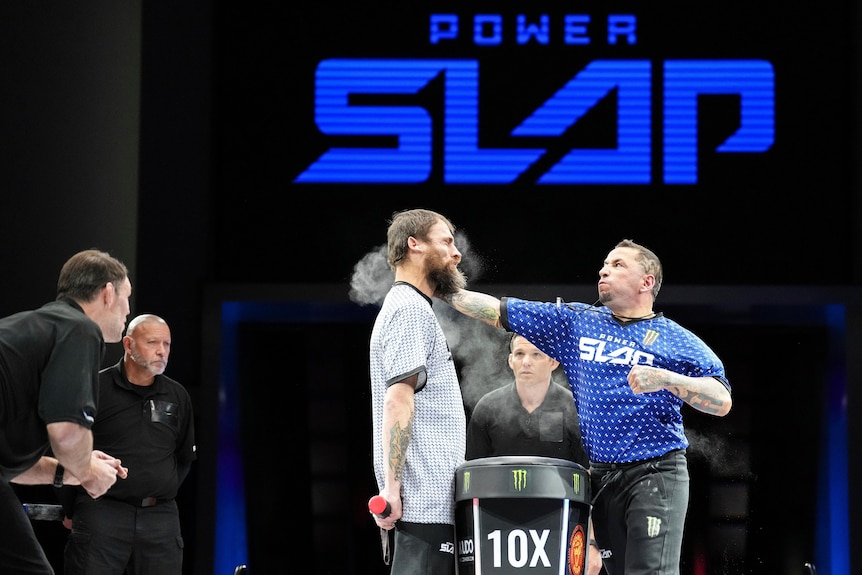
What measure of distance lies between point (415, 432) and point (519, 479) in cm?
Answer: 33

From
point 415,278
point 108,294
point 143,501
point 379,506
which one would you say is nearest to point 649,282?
point 415,278

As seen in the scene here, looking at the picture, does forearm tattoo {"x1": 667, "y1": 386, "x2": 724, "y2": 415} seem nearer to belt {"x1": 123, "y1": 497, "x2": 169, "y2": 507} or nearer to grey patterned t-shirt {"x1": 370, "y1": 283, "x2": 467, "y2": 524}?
grey patterned t-shirt {"x1": 370, "y1": 283, "x2": 467, "y2": 524}

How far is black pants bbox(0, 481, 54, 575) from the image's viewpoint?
288cm

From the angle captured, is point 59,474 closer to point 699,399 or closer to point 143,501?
point 143,501

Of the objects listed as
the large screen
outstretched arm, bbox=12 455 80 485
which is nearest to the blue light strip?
the large screen

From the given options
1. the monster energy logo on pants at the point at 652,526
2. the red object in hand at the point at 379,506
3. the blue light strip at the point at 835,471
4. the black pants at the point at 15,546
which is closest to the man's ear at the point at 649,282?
the monster energy logo on pants at the point at 652,526

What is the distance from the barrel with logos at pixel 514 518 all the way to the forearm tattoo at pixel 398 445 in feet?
0.64

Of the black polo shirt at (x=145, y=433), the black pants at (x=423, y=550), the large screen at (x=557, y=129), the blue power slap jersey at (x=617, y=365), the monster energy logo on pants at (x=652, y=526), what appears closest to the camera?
the black pants at (x=423, y=550)

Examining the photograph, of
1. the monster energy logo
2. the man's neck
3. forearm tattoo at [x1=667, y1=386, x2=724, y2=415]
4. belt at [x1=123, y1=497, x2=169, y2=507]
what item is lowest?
belt at [x1=123, y1=497, x2=169, y2=507]

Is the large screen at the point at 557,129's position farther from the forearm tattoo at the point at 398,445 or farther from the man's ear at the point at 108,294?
the forearm tattoo at the point at 398,445

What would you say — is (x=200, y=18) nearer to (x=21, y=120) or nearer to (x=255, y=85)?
(x=255, y=85)

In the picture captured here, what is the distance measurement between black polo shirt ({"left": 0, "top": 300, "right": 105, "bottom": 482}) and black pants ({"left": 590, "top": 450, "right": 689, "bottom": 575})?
1714 mm

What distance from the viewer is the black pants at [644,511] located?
3514 mm

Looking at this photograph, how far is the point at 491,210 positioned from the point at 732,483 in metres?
2.49
